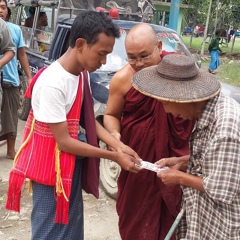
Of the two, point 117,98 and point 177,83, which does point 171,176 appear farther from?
point 117,98

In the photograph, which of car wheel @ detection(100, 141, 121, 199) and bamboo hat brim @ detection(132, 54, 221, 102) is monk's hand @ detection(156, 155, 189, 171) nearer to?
bamboo hat brim @ detection(132, 54, 221, 102)

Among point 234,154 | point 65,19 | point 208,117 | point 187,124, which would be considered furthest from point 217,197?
point 65,19

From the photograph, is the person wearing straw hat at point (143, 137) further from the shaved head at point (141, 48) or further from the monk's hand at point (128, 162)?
the monk's hand at point (128, 162)

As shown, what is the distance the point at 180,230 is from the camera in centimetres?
218

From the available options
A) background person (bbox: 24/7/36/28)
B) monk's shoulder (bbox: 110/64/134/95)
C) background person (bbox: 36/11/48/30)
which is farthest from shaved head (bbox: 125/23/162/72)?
background person (bbox: 24/7/36/28)

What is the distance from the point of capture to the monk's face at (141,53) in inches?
93.2

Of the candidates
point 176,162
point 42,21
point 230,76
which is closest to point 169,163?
point 176,162

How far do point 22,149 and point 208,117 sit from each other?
99 centimetres

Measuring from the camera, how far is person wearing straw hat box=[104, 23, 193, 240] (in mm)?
2375

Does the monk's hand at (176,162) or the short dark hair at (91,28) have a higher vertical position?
the short dark hair at (91,28)

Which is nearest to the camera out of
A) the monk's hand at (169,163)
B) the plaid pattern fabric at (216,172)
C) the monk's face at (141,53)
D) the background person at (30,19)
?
the plaid pattern fabric at (216,172)

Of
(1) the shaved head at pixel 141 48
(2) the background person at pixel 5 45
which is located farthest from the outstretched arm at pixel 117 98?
(2) the background person at pixel 5 45

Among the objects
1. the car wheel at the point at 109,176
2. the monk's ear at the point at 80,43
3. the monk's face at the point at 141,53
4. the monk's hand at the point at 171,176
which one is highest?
the monk's ear at the point at 80,43

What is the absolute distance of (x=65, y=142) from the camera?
198 centimetres
